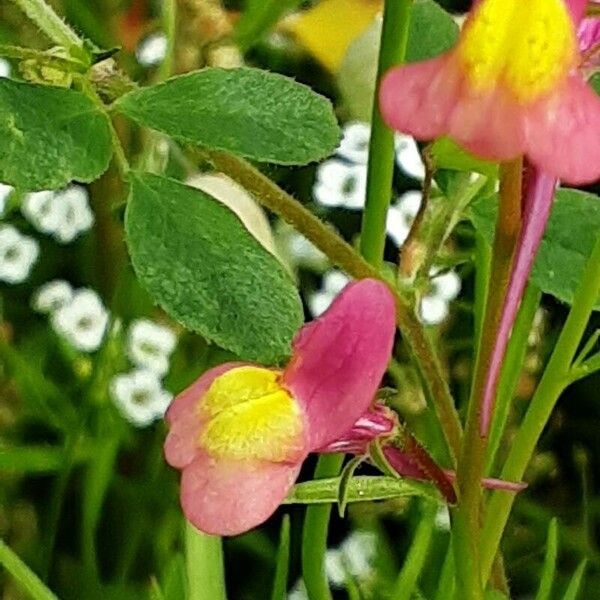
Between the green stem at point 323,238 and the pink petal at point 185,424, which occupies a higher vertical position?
the green stem at point 323,238

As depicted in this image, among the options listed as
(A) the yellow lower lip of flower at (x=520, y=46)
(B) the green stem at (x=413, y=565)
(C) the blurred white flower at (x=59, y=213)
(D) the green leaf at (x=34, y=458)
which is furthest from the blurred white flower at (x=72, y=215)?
(A) the yellow lower lip of flower at (x=520, y=46)

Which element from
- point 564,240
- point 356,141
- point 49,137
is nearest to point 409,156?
point 356,141

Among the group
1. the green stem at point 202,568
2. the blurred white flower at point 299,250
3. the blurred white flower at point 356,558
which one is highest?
the green stem at point 202,568

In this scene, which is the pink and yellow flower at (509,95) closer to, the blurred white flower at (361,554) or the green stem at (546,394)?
the green stem at (546,394)

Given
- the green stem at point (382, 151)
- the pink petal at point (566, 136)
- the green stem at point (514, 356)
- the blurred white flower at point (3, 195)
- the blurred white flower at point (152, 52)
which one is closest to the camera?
the pink petal at point (566, 136)

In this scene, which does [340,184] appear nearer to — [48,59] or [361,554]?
[361,554]

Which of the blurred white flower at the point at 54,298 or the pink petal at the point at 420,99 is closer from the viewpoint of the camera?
the pink petal at the point at 420,99
